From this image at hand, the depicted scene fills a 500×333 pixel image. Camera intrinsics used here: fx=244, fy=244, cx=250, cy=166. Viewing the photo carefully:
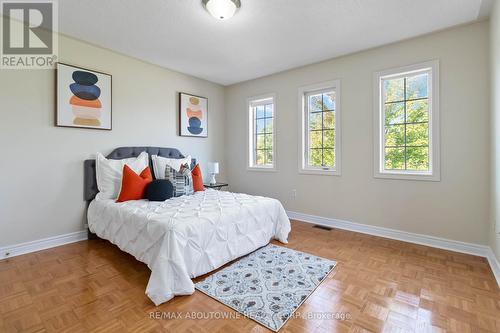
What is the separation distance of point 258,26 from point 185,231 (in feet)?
7.68

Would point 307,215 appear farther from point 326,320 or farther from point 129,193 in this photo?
point 129,193

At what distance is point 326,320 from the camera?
5.42ft

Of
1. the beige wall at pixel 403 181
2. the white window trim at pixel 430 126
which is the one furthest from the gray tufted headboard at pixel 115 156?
the white window trim at pixel 430 126

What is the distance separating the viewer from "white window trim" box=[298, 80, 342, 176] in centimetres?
366

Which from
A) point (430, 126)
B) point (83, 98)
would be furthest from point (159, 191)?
point (430, 126)

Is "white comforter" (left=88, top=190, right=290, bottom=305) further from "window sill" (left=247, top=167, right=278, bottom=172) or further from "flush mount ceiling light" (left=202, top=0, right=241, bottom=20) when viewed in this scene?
"flush mount ceiling light" (left=202, top=0, right=241, bottom=20)

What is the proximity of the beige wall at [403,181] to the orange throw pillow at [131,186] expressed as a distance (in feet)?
7.31

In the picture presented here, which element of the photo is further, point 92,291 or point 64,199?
point 64,199

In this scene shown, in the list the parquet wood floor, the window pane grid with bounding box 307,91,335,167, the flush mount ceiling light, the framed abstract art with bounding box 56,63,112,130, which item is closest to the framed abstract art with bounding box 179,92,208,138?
the framed abstract art with bounding box 56,63,112,130

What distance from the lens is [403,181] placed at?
124 inches

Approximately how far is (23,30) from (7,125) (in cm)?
109

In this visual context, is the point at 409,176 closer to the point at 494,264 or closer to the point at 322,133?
the point at 494,264

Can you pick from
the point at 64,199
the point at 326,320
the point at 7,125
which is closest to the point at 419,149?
the point at 326,320

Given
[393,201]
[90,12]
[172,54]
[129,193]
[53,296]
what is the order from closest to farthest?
1. [53,296]
2. [90,12]
3. [129,193]
4. [393,201]
5. [172,54]
